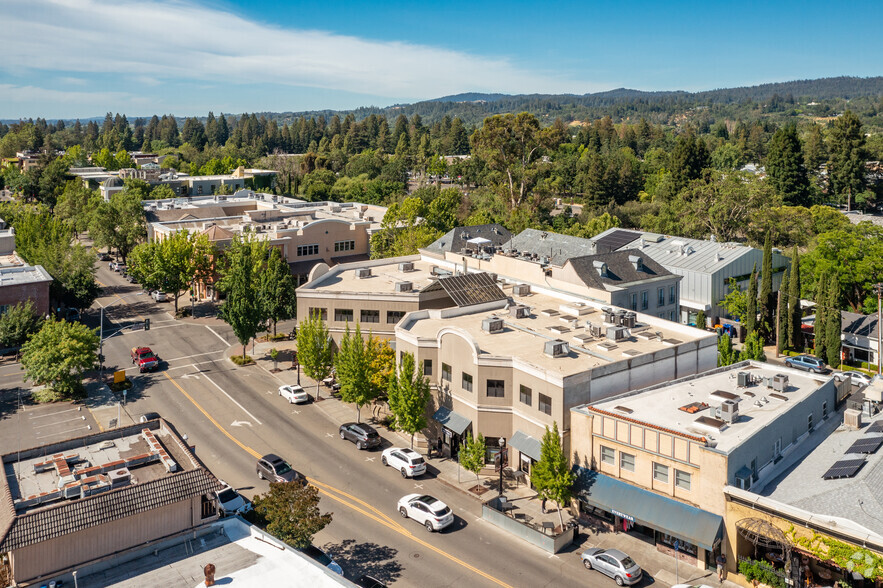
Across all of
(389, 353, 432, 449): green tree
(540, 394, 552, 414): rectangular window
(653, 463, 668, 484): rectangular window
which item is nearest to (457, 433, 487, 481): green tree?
(540, 394, 552, 414): rectangular window

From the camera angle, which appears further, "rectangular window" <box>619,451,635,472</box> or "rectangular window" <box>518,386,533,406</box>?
"rectangular window" <box>518,386,533,406</box>

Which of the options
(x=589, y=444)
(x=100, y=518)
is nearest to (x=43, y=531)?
(x=100, y=518)

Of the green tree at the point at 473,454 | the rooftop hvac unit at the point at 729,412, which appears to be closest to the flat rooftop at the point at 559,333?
the green tree at the point at 473,454

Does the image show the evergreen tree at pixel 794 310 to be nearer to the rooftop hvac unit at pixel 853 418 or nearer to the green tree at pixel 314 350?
the rooftop hvac unit at pixel 853 418

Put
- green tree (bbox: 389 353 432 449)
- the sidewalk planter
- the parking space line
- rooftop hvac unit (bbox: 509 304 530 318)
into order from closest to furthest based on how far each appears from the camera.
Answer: the sidewalk planter → green tree (bbox: 389 353 432 449) → rooftop hvac unit (bbox: 509 304 530 318) → the parking space line

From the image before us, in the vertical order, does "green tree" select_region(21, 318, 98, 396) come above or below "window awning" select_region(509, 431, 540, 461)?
above

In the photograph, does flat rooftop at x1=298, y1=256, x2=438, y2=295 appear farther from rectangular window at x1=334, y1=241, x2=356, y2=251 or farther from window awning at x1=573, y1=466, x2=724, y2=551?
window awning at x1=573, y1=466, x2=724, y2=551

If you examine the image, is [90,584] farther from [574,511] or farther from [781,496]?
[781,496]
